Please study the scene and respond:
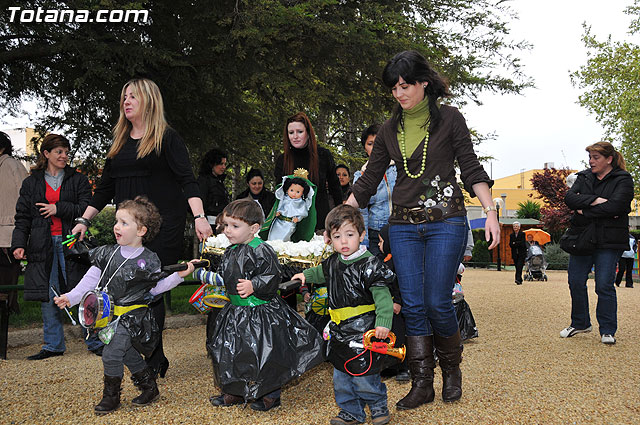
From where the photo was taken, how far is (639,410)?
11.7 feet

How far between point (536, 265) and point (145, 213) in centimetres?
1663

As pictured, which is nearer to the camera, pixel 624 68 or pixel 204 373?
pixel 204 373

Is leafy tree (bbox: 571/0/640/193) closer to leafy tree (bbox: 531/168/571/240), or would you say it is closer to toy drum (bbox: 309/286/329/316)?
leafy tree (bbox: 531/168/571/240)

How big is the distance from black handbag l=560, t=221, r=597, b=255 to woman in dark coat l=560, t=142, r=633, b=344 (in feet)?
0.04

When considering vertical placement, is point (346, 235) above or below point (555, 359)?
above

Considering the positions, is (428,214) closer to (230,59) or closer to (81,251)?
(81,251)

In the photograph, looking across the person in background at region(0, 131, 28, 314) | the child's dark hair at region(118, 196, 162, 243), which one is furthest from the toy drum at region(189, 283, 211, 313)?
the person in background at region(0, 131, 28, 314)

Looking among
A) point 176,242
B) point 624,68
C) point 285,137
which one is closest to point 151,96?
point 176,242

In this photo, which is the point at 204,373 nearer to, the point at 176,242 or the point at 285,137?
the point at 176,242

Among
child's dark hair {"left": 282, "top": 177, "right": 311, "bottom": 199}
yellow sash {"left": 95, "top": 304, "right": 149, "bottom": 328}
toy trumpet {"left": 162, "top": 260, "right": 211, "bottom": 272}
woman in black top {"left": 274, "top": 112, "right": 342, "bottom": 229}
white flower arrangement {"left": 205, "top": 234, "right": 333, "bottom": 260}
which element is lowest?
yellow sash {"left": 95, "top": 304, "right": 149, "bottom": 328}

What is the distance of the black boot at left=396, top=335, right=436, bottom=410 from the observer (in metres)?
3.50

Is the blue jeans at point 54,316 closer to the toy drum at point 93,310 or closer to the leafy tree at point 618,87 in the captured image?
the toy drum at point 93,310

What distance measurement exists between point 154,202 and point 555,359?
4056 mm

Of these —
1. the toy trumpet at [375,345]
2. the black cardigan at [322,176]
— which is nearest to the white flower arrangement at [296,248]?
the black cardigan at [322,176]
